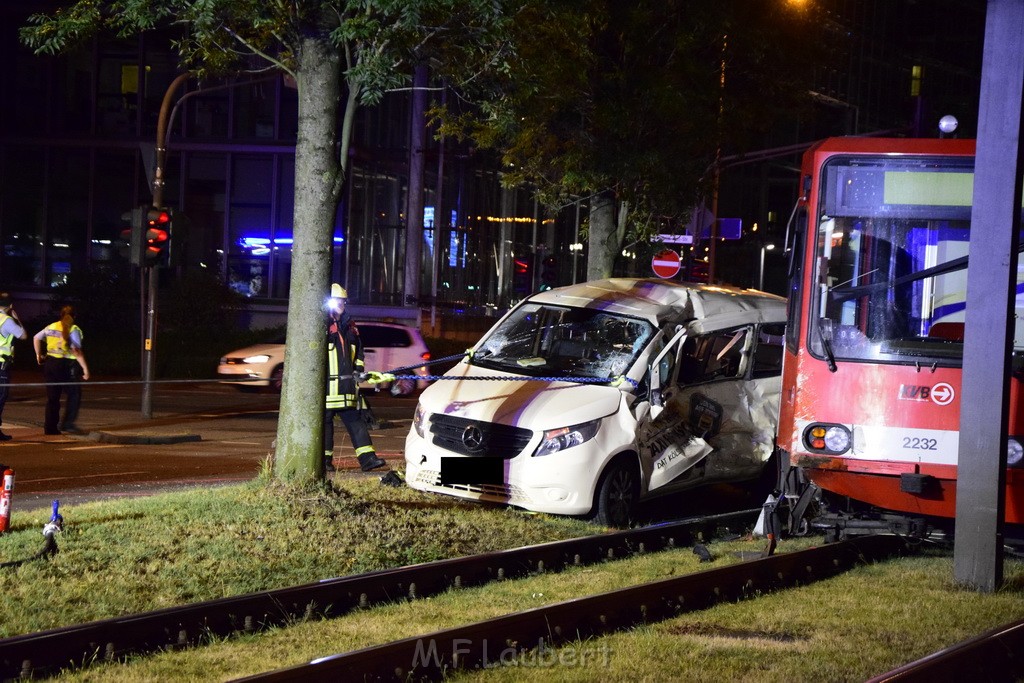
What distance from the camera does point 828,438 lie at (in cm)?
1027

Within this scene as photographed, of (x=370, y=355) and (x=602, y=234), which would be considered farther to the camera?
(x=370, y=355)

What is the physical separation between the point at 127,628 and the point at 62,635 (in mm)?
409

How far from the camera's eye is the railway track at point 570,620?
6234 millimetres

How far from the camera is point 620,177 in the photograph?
18.9 metres

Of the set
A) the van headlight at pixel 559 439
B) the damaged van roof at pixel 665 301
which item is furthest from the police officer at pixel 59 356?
the van headlight at pixel 559 439

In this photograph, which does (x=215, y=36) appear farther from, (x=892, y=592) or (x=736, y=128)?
(x=736, y=128)

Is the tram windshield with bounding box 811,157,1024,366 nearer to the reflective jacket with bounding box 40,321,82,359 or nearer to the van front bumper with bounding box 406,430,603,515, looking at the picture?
the van front bumper with bounding box 406,430,603,515

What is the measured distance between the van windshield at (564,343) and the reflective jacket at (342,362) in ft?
4.48

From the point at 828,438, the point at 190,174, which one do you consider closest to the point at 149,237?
the point at 828,438

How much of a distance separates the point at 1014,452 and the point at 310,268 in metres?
5.55

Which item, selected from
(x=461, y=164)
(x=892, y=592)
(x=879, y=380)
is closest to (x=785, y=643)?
(x=892, y=592)

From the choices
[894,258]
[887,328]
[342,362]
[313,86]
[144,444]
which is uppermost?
[313,86]

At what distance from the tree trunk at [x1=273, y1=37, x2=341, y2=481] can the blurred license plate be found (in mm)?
1227

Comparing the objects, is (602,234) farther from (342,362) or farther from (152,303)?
(342,362)
